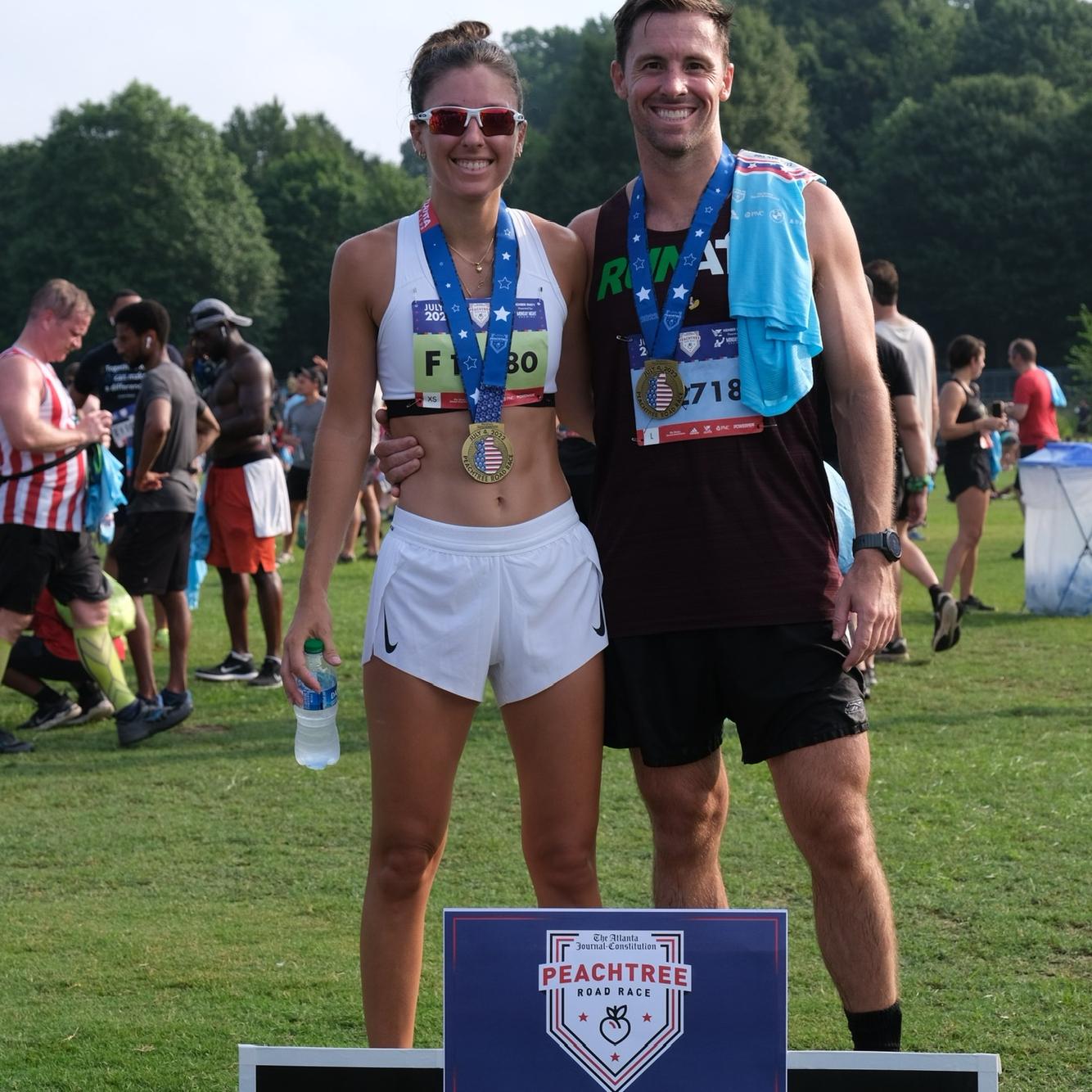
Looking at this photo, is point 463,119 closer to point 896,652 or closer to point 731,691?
point 731,691

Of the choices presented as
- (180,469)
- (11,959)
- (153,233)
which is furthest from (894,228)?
(11,959)

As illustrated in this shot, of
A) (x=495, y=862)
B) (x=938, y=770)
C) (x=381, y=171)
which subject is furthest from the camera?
(x=381, y=171)

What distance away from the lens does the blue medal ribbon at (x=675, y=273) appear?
335 centimetres

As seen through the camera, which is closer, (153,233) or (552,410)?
(552,410)

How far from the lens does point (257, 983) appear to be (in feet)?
14.7

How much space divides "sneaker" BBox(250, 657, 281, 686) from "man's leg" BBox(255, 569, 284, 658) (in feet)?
0.14

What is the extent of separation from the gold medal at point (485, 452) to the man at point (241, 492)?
242 inches

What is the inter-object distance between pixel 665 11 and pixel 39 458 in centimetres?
503

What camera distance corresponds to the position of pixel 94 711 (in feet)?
28.4

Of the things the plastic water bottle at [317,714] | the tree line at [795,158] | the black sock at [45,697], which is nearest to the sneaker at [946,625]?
the black sock at [45,697]

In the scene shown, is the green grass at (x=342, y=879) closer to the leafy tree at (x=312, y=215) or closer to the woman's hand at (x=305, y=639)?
the woman's hand at (x=305, y=639)

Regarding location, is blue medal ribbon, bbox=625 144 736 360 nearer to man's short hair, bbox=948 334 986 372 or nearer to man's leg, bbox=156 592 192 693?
man's leg, bbox=156 592 192 693

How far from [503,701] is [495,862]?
7.98 ft

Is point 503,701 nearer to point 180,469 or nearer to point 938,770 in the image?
point 938,770
